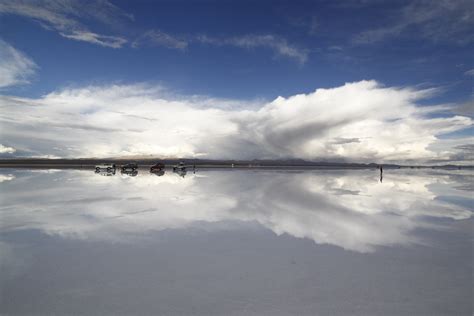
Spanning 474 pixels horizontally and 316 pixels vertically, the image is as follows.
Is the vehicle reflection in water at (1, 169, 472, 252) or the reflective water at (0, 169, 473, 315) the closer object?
the reflective water at (0, 169, 473, 315)

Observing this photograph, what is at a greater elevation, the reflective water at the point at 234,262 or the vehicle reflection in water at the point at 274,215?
the vehicle reflection in water at the point at 274,215

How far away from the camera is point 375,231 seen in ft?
42.1

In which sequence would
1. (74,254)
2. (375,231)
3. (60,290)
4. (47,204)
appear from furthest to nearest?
(47,204) → (375,231) → (74,254) → (60,290)

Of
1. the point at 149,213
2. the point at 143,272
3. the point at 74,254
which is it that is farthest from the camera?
the point at 149,213

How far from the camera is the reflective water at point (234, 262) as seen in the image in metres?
6.42

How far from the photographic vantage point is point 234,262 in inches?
356

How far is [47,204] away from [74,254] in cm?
1192

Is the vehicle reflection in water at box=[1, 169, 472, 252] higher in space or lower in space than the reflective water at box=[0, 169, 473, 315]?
higher

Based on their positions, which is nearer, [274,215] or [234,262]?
[234,262]

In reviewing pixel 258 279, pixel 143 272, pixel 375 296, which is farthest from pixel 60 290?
pixel 375 296

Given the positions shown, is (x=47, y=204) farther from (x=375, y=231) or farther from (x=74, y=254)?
(x=375, y=231)

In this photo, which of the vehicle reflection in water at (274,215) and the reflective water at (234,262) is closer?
the reflective water at (234,262)

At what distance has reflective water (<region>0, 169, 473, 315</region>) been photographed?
642 cm

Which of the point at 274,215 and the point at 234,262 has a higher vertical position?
the point at 274,215
